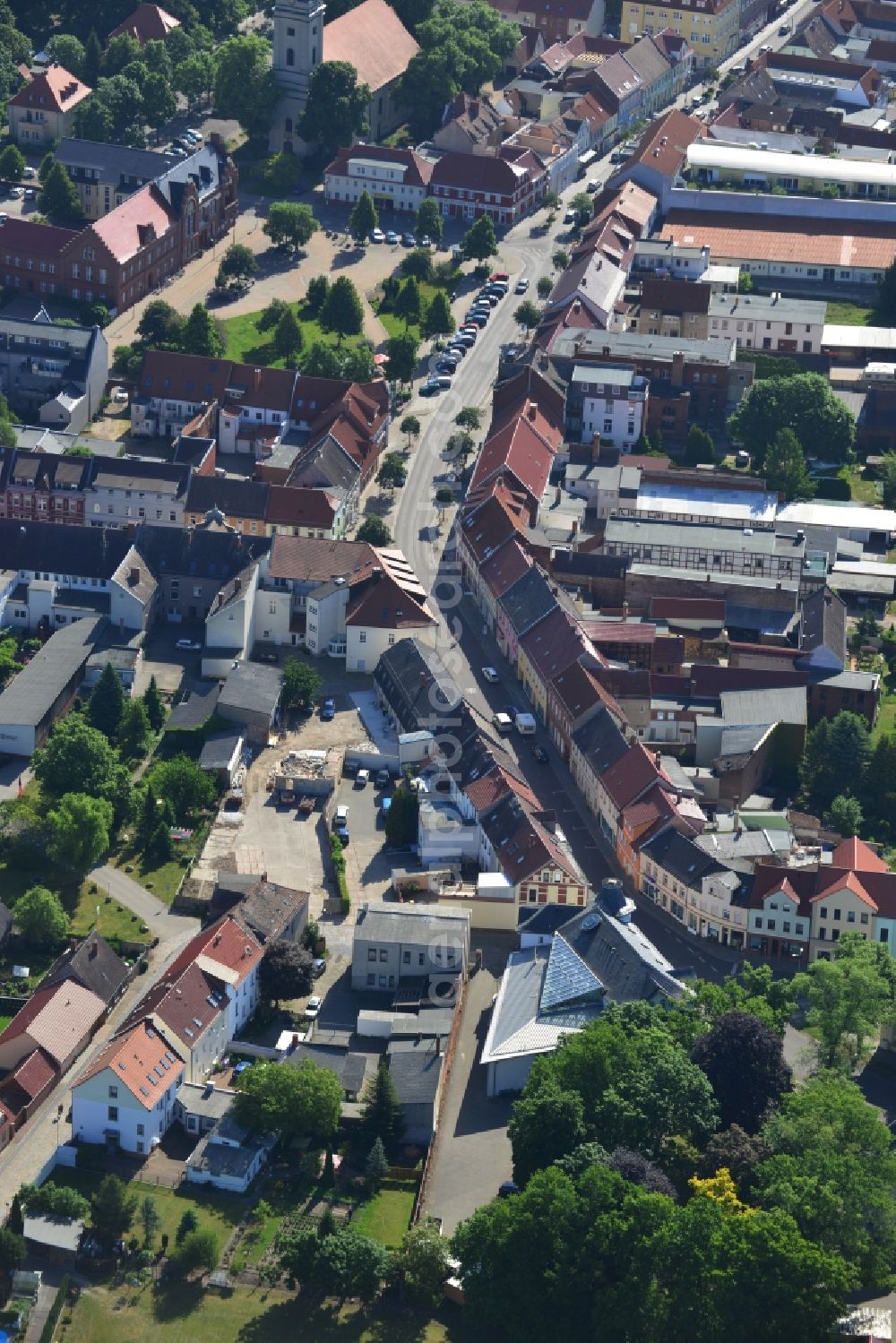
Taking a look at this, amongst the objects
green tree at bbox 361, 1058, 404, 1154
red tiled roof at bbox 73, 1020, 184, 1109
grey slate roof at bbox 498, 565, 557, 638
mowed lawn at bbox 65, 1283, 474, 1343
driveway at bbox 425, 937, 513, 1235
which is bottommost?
mowed lawn at bbox 65, 1283, 474, 1343

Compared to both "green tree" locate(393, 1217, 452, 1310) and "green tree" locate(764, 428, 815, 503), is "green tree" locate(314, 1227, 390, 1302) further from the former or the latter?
"green tree" locate(764, 428, 815, 503)

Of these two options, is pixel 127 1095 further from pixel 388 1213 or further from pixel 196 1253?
pixel 388 1213

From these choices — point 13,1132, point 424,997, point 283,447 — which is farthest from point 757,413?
point 13,1132

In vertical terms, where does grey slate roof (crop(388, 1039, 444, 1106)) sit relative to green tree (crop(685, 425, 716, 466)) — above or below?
below

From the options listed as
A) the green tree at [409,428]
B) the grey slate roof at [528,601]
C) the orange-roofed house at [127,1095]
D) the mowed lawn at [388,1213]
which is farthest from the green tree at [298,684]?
the mowed lawn at [388,1213]

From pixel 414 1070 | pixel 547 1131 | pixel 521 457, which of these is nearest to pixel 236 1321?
pixel 547 1131

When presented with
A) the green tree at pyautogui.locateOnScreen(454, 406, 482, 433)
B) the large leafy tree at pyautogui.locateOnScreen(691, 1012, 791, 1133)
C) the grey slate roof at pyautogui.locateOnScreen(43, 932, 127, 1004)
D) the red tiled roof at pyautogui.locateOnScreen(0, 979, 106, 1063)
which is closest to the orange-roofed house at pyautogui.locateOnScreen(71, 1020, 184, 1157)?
the red tiled roof at pyautogui.locateOnScreen(0, 979, 106, 1063)
